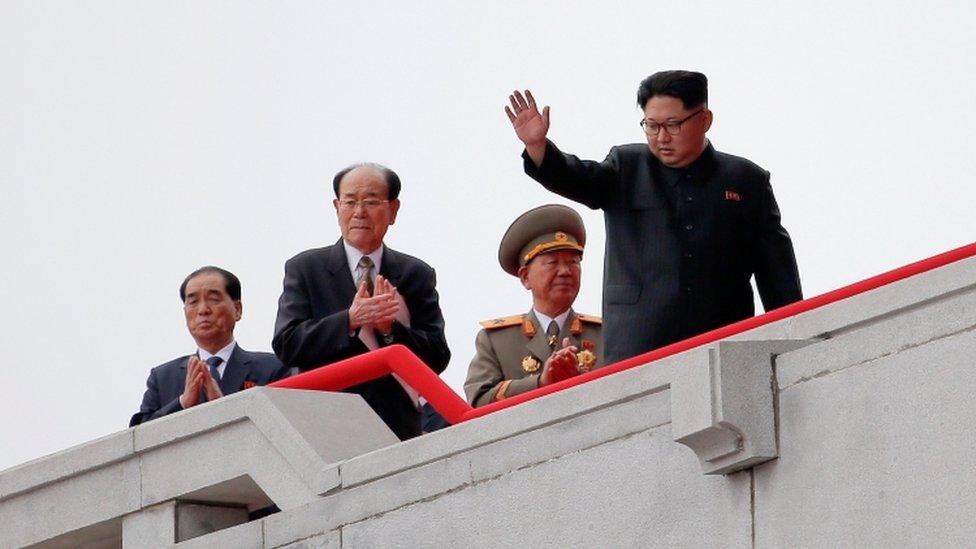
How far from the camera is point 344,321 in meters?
9.50

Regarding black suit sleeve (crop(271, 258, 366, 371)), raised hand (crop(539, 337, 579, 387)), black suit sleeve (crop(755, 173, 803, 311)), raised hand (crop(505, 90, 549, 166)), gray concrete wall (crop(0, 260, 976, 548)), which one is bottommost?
gray concrete wall (crop(0, 260, 976, 548))

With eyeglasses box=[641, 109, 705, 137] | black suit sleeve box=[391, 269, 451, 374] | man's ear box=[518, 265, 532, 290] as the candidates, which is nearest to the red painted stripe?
black suit sleeve box=[391, 269, 451, 374]

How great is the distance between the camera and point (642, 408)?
742 centimetres

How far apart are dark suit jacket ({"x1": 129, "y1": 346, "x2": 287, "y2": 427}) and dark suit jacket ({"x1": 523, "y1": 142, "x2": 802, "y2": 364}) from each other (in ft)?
6.71

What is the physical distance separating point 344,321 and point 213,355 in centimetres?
135

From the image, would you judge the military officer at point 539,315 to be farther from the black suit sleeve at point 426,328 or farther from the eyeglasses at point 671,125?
the eyeglasses at point 671,125

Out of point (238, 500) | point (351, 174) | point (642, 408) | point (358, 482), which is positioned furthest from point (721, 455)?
point (351, 174)

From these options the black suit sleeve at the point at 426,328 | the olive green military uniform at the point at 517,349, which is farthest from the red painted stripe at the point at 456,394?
the olive green military uniform at the point at 517,349

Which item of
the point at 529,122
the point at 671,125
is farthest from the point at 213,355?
the point at 671,125

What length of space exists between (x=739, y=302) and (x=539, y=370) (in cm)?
120

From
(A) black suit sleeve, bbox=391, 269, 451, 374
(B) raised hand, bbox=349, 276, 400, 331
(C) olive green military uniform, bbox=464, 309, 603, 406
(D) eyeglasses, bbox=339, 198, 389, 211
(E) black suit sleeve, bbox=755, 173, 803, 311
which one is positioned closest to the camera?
(E) black suit sleeve, bbox=755, 173, 803, 311

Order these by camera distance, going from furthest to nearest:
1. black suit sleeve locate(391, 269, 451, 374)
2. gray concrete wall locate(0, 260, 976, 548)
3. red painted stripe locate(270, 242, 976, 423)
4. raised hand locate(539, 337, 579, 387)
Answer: black suit sleeve locate(391, 269, 451, 374) < raised hand locate(539, 337, 579, 387) < red painted stripe locate(270, 242, 976, 423) < gray concrete wall locate(0, 260, 976, 548)

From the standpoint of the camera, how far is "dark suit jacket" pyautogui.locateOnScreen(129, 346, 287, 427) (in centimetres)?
1036

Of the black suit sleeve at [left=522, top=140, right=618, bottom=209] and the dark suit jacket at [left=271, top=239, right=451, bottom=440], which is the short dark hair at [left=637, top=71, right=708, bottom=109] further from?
the dark suit jacket at [left=271, top=239, right=451, bottom=440]
